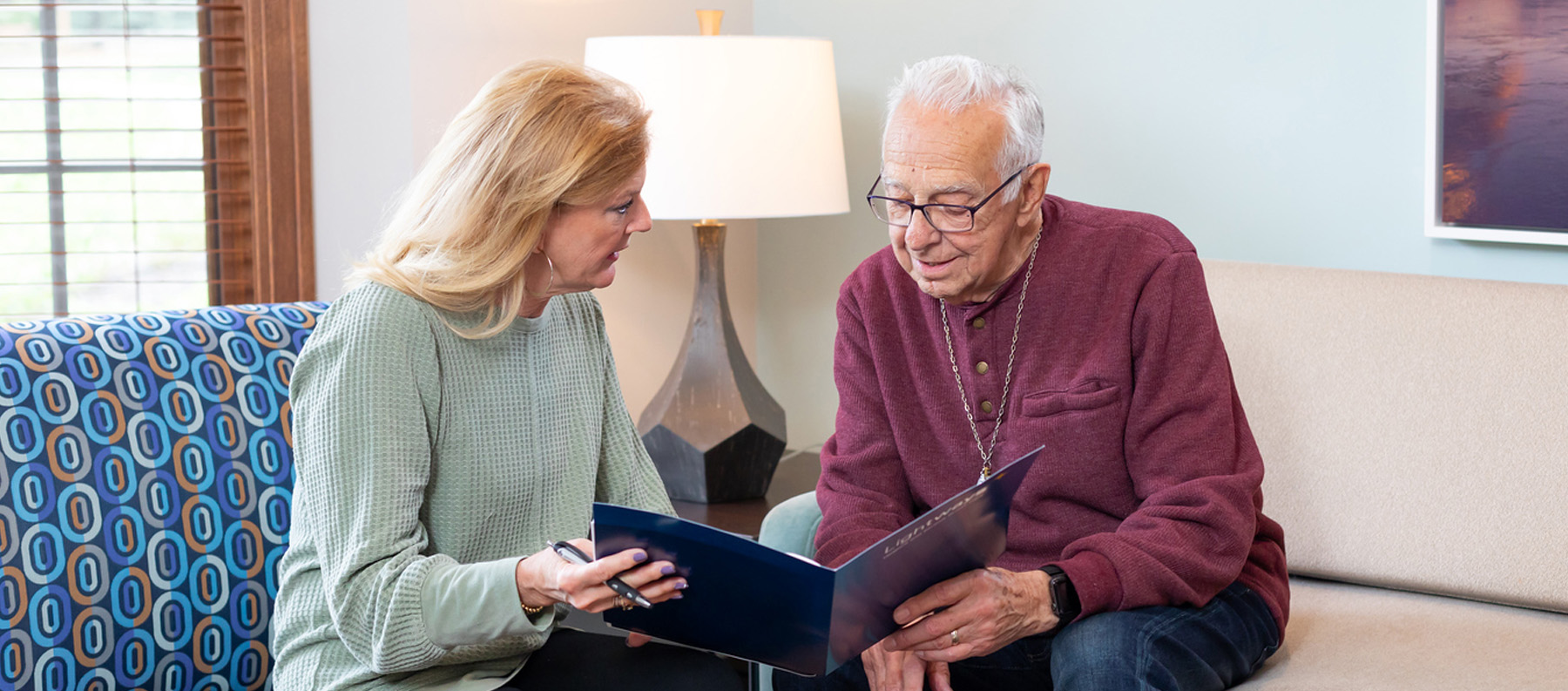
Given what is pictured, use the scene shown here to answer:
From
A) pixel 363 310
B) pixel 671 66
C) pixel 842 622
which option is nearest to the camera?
pixel 842 622

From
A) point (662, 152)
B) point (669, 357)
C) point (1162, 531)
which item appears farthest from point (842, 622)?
point (669, 357)

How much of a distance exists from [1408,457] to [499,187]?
1259mm

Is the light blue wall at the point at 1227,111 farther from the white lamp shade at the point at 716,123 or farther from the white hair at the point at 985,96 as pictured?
the white hair at the point at 985,96

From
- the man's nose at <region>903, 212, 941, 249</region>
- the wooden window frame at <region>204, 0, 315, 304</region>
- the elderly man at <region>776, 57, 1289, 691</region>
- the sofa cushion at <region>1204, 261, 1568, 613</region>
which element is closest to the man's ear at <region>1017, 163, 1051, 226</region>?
the elderly man at <region>776, 57, 1289, 691</region>

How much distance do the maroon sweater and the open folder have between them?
0.21m

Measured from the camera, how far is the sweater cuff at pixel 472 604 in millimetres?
1275

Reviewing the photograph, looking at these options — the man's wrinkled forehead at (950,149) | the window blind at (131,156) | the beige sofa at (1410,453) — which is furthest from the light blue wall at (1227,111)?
→ the window blind at (131,156)

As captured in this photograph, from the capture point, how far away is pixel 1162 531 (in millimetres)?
1423

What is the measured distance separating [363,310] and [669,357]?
59.4 inches

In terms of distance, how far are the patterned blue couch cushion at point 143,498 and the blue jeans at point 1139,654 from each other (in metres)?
0.71

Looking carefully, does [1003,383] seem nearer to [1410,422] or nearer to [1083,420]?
[1083,420]

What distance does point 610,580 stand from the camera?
1.20 metres

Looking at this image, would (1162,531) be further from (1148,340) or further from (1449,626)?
(1449,626)

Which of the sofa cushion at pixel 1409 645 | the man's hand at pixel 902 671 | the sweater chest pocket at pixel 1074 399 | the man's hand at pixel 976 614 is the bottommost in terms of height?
the sofa cushion at pixel 1409 645
